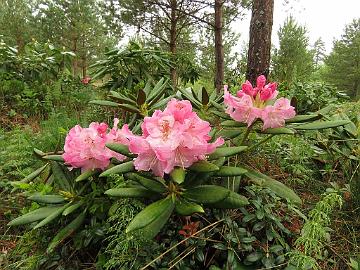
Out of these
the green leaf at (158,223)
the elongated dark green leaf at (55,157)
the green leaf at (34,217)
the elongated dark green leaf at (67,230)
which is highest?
the elongated dark green leaf at (55,157)

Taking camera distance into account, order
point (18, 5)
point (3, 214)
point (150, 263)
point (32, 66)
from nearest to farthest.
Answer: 1. point (150, 263)
2. point (3, 214)
3. point (32, 66)
4. point (18, 5)

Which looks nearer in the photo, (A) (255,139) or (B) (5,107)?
(A) (255,139)

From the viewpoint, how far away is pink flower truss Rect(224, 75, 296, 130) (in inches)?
62.6

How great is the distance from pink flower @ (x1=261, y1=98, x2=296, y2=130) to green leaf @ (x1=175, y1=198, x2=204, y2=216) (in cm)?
50

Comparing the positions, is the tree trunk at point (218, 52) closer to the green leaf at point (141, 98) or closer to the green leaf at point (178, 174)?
the green leaf at point (141, 98)

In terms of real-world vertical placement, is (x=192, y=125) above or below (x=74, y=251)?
above

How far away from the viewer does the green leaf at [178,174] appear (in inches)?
50.8

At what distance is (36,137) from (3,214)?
1.03 metres

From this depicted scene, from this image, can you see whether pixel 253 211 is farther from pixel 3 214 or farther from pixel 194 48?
pixel 194 48

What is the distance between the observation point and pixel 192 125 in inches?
54.1

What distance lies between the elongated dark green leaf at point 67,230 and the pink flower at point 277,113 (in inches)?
36.8

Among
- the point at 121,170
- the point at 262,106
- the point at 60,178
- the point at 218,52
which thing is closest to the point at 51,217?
the point at 60,178

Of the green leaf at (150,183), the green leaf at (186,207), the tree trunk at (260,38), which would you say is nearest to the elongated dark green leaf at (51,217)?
the green leaf at (150,183)

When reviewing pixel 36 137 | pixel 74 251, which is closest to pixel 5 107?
pixel 36 137
